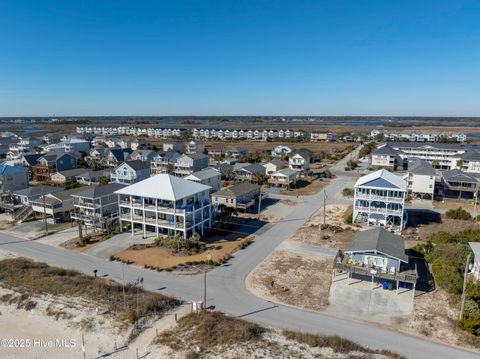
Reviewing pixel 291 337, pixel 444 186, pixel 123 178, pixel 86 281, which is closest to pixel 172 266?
pixel 86 281

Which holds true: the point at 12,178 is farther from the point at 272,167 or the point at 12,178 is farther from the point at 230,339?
the point at 230,339

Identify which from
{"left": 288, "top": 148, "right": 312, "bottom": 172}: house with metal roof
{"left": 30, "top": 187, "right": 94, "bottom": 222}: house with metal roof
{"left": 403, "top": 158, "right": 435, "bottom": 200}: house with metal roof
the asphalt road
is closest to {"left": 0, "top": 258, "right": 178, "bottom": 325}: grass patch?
the asphalt road

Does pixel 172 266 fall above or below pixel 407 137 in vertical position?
below

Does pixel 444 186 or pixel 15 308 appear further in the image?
pixel 444 186

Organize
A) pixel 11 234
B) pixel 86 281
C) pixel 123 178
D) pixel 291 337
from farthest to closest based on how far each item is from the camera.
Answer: pixel 123 178 < pixel 11 234 < pixel 86 281 < pixel 291 337

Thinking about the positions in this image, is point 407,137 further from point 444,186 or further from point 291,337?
point 291,337

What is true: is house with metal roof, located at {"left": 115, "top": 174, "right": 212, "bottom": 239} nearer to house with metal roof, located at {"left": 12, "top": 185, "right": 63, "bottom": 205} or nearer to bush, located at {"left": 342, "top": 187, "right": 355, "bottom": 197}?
house with metal roof, located at {"left": 12, "top": 185, "right": 63, "bottom": 205}

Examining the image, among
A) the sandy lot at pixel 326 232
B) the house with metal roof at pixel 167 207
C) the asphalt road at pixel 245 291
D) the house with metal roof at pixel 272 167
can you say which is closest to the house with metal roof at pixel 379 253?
the sandy lot at pixel 326 232
